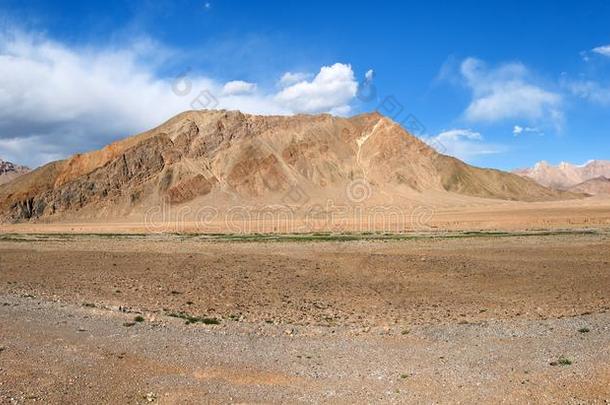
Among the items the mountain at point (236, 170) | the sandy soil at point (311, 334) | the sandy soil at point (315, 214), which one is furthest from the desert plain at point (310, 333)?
the mountain at point (236, 170)

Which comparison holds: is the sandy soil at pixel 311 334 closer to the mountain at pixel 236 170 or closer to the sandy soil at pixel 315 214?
the sandy soil at pixel 315 214

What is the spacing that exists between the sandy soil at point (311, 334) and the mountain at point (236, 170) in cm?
8741

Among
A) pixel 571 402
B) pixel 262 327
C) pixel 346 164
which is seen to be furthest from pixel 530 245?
pixel 346 164

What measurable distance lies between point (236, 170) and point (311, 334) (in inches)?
4343

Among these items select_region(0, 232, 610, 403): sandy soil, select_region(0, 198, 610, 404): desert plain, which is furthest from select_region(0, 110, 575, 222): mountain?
select_region(0, 232, 610, 403): sandy soil

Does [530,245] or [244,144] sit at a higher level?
[244,144]

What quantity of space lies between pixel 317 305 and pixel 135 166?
112142 millimetres

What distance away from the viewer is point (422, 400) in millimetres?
9961

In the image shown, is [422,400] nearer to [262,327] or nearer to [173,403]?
[173,403]

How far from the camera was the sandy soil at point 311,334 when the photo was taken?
10.5 metres

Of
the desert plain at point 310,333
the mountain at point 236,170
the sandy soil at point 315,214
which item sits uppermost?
the mountain at point 236,170

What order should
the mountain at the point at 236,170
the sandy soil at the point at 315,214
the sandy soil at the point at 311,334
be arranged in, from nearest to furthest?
the sandy soil at the point at 311,334, the sandy soil at the point at 315,214, the mountain at the point at 236,170

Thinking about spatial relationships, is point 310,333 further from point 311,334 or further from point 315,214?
point 315,214

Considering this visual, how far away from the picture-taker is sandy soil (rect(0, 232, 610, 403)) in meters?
10.5
